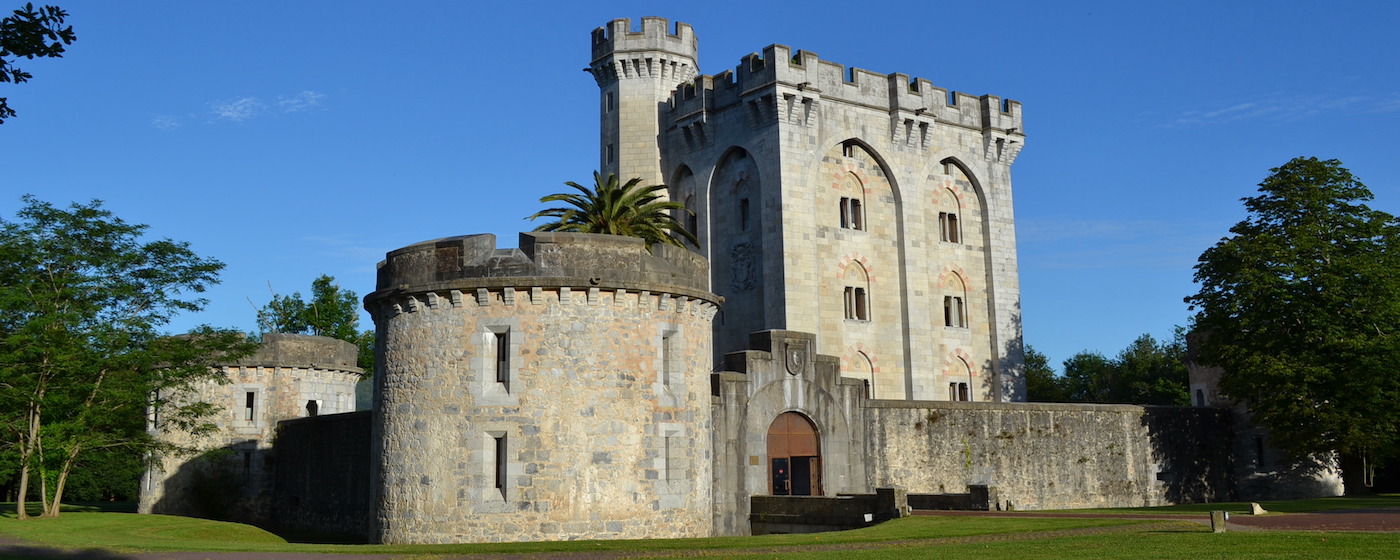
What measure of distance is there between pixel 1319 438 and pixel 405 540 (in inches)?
1058

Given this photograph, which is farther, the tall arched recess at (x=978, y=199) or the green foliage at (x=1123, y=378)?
the green foliage at (x=1123, y=378)

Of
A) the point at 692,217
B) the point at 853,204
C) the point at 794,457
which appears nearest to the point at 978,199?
the point at 853,204

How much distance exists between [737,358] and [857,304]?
20508mm

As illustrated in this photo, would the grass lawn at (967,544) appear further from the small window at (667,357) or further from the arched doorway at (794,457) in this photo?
the arched doorway at (794,457)

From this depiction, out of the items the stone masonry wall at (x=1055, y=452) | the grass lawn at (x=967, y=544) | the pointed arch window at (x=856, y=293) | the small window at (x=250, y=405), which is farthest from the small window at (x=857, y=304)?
the grass lawn at (x=967, y=544)

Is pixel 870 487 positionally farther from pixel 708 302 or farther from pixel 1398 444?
pixel 1398 444

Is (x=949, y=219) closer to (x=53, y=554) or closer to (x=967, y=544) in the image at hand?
(x=967, y=544)

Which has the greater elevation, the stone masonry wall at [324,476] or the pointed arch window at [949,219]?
the pointed arch window at [949,219]

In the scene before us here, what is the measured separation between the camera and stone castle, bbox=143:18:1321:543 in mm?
22781

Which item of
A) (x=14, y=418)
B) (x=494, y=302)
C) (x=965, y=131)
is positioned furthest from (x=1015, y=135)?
(x=14, y=418)

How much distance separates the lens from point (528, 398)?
22594mm

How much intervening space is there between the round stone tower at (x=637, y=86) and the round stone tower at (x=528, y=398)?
2908cm

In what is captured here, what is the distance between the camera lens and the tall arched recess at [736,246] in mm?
48719

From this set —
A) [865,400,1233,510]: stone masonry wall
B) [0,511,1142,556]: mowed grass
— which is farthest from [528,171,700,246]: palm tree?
[0,511,1142,556]: mowed grass
